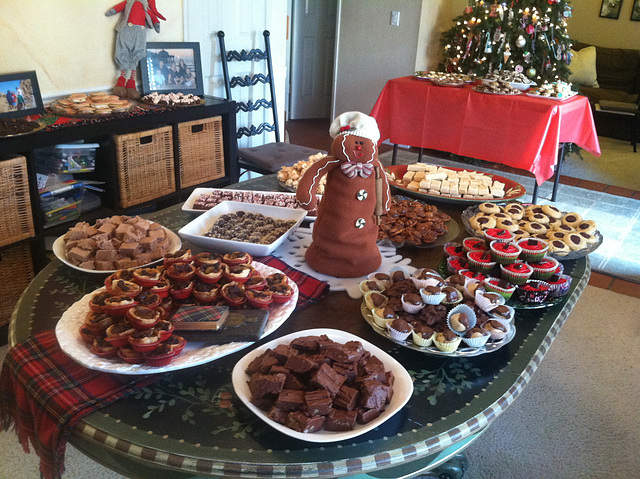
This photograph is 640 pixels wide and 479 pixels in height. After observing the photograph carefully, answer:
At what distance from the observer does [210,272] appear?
1146 millimetres

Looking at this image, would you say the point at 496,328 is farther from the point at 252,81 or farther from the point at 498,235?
the point at 252,81

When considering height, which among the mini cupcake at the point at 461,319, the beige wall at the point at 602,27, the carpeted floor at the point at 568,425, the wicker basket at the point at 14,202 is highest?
the beige wall at the point at 602,27

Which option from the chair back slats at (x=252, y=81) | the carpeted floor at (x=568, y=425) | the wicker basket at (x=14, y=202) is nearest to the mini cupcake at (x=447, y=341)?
the carpeted floor at (x=568, y=425)

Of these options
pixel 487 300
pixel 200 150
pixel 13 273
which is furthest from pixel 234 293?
pixel 200 150

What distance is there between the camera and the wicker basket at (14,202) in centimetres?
209

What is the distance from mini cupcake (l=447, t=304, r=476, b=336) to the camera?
1061mm

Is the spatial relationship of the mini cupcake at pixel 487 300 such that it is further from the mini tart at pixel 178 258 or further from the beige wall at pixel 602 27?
the beige wall at pixel 602 27

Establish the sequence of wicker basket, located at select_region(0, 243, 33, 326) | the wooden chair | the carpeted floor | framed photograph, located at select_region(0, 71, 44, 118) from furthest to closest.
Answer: the wooden chair < framed photograph, located at select_region(0, 71, 44, 118) < wicker basket, located at select_region(0, 243, 33, 326) < the carpeted floor

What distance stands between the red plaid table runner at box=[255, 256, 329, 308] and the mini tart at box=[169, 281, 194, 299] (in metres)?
0.25

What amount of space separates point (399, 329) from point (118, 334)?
51cm

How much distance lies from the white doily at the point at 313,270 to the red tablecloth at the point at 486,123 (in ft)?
7.70

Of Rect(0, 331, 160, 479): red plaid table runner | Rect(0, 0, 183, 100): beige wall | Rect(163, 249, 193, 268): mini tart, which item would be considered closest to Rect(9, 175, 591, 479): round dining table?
Rect(0, 331, 160, 479): red plaid table runner

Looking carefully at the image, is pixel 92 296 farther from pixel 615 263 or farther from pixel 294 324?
pixel 615 263

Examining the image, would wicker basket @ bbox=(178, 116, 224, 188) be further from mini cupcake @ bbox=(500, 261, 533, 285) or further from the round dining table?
mini cupcake @ bbox=(500, 261, 533, 285)
